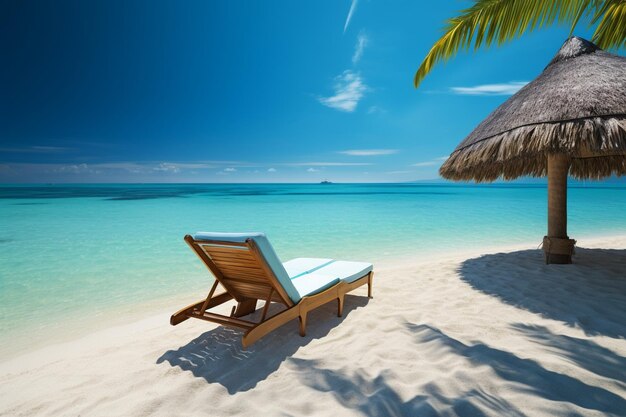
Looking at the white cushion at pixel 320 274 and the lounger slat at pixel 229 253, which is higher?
the lounger slat at pixel 229 253

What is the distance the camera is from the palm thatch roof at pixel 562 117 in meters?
3.23

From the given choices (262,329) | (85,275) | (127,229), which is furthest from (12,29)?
(262,329)

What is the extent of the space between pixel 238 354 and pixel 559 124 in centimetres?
394

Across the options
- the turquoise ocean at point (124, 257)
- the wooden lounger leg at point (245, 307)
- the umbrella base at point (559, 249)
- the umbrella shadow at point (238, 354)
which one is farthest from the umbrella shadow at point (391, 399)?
the umbrella base at point (559, 249)

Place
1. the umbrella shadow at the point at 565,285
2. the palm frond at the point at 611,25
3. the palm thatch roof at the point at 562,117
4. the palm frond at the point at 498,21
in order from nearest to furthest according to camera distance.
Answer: the umbrella shadow at the point at 565,285, the palm thatch roof at the point at 562,117, the palm frond at the point at 498,21, the palm frond at the point at 611,25

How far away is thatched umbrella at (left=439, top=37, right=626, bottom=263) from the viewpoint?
3.25 metres

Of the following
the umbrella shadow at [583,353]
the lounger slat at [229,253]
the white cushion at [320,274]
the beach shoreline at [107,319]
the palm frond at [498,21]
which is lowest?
the beach shoreline at [107,319]

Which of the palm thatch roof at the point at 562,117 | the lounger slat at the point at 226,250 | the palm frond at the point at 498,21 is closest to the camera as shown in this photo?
the lounger slat at the point at 226,250

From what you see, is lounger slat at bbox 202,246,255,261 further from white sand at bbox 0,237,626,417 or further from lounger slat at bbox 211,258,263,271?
white sand at bbox 0,237,626,417

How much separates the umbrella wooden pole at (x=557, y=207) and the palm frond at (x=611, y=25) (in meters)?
2.07

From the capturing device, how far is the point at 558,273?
3.93m

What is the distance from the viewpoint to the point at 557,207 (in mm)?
4266

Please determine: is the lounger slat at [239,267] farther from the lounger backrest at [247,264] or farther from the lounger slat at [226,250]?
the lounger slat at [226,250]

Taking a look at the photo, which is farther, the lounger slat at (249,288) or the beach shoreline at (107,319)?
the beach shoreline at (107,319)
